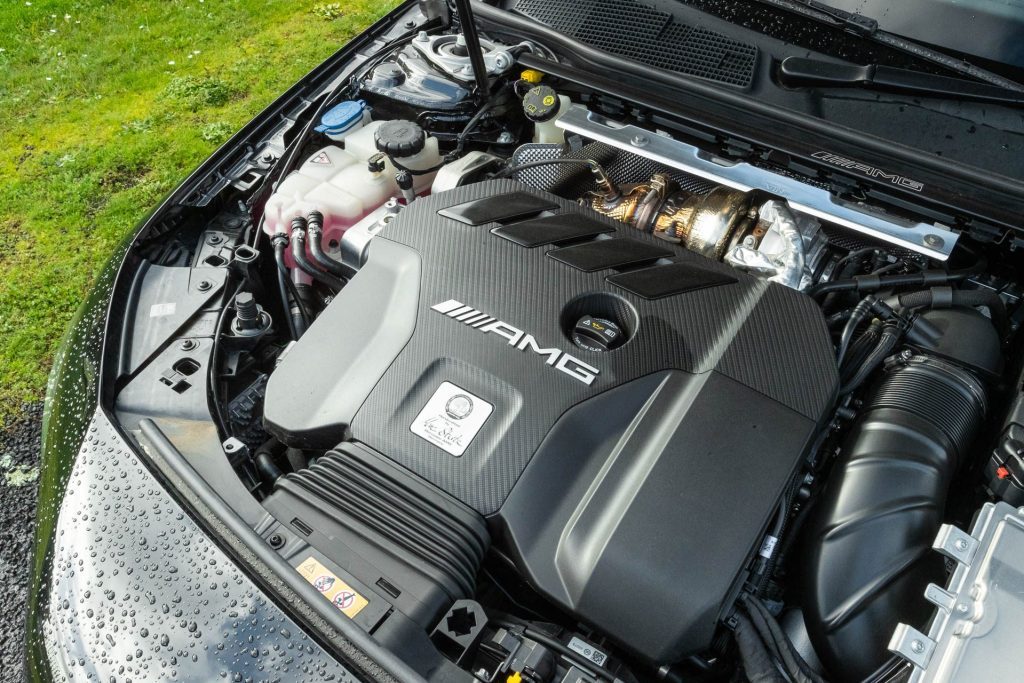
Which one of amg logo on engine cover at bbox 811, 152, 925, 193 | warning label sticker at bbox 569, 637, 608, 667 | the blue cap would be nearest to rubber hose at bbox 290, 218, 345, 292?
the blue cap

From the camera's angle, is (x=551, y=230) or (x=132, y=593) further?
(x=551, y=230)

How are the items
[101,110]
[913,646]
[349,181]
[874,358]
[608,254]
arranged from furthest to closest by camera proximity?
[101,110] < [349,181] < [608,254] < [874,358] < [913,646]

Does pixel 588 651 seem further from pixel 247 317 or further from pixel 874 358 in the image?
pixel 247 317

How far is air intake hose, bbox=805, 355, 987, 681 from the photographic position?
53.3 inches

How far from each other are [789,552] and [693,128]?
1.10 metres

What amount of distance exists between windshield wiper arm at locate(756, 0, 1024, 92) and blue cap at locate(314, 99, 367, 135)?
129cm

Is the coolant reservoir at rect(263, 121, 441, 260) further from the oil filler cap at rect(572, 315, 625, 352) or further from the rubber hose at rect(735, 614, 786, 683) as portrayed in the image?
the rubber hose at rect(735, 614, 786, 683)

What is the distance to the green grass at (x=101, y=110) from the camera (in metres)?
3.53

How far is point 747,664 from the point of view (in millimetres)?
1305

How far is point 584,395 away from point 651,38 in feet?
3.66

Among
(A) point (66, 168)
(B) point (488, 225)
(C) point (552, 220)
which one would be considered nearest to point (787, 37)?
(C) point (552, 220)

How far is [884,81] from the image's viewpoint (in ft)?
6.13

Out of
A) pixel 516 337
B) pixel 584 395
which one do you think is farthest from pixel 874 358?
pixel 516 337

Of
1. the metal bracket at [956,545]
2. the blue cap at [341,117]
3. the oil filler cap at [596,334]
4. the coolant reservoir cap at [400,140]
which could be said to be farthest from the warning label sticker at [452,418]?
the blue cap at [341,117]
